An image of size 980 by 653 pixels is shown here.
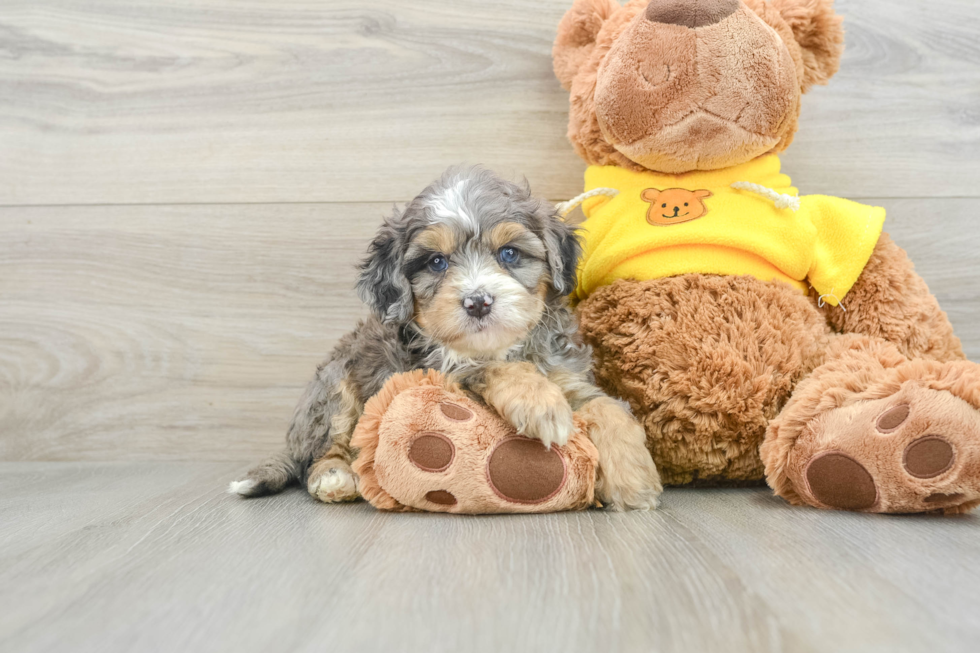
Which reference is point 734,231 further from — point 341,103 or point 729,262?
point 341,103

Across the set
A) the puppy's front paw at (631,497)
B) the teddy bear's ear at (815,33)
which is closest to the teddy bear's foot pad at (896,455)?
the puppy's front paw at (631,497)

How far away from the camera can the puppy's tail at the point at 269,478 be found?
1822mm

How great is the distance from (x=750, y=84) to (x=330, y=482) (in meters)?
1.40

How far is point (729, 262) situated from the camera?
179 cm

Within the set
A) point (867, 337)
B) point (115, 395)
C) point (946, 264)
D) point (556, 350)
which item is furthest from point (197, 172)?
point (946, 264)

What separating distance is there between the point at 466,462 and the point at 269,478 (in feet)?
2.13

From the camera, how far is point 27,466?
236 centimetres

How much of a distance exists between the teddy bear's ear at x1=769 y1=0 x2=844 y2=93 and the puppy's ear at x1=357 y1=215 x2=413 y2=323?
1142mm

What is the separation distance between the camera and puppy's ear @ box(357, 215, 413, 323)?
1.70 m

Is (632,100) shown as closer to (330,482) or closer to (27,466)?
(330,482)

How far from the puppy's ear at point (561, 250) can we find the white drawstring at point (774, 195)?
1.48ft

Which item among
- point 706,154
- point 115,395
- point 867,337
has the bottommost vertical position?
point 115,395

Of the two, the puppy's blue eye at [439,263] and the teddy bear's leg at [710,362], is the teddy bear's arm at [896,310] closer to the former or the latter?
the teddy bear's leg at [710,362]

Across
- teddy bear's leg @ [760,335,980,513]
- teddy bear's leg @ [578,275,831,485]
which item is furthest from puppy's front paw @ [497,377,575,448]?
teddy bear's leg @ [760,335,980,513]
